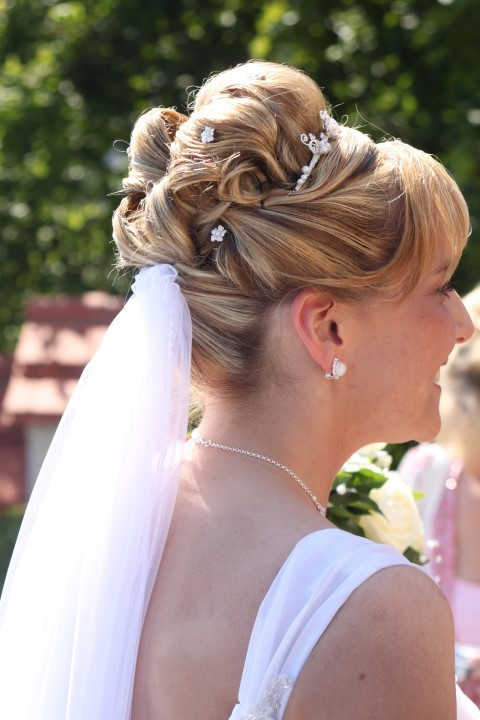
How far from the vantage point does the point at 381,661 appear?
1.26 metres

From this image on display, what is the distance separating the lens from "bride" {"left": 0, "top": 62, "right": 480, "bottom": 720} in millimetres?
1469

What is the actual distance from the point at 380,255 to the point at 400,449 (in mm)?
2204

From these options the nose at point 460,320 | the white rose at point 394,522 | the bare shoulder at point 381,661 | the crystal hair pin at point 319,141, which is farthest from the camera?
the white rose at point 394,522

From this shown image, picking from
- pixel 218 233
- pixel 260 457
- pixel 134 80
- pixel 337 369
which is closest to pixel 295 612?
pixel 260 457

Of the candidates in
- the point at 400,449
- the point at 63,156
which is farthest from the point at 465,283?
the point at 63,156

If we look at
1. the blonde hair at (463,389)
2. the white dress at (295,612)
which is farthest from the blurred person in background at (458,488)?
the white dress at (295,612)

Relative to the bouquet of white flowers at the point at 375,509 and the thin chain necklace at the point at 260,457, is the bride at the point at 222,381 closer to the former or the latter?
the thin chain necklace at the point at 260,457

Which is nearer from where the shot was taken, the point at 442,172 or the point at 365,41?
the point at 442,172

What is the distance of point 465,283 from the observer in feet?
15.8

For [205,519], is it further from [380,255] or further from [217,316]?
[380,255]

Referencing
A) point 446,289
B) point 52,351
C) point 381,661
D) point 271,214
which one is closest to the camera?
point 381,661

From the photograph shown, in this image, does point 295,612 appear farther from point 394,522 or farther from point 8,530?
point 8,530

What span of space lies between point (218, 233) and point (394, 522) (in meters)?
0.82

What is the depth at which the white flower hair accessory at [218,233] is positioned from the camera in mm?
1567
